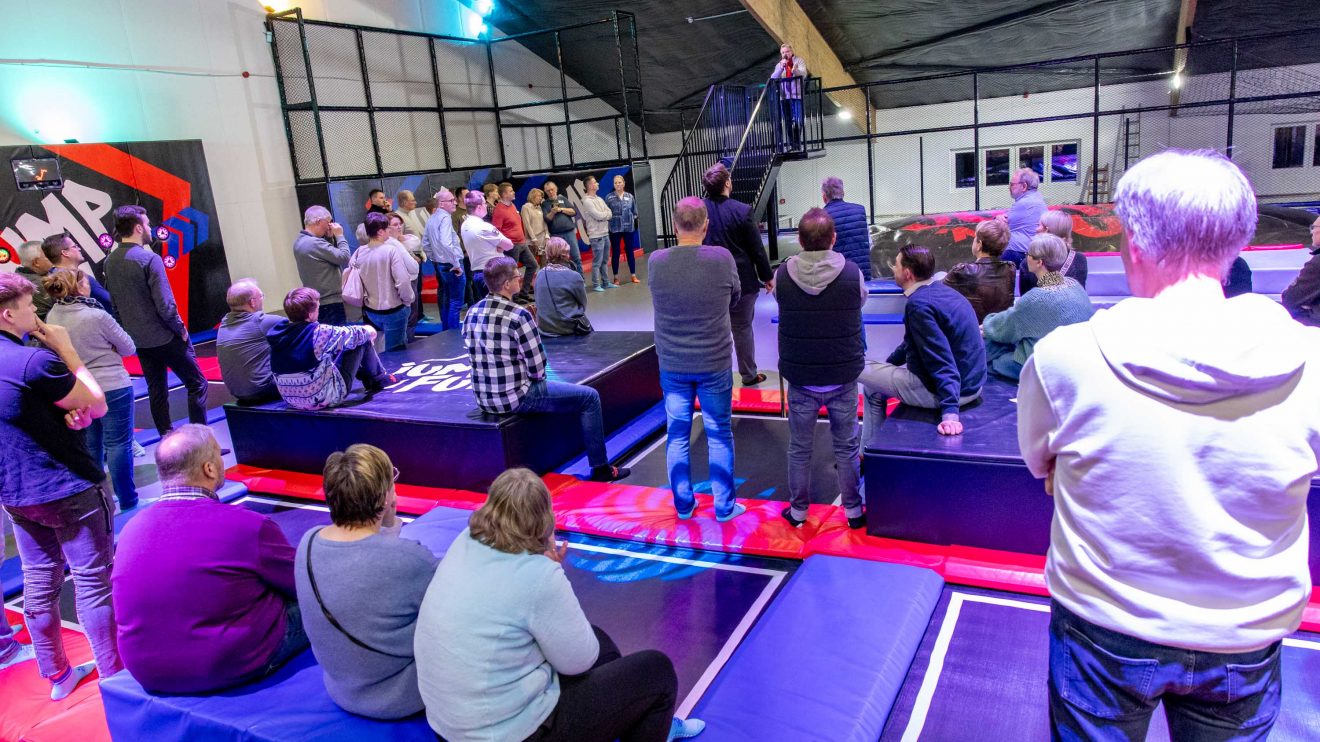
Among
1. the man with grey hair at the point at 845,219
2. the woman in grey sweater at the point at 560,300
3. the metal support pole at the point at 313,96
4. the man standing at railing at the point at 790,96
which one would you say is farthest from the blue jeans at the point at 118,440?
the man standing at railing at the point at 790,96

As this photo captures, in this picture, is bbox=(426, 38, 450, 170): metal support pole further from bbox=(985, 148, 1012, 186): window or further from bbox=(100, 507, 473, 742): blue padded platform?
bbox=(100, 507, 473, 742): blue padded platform

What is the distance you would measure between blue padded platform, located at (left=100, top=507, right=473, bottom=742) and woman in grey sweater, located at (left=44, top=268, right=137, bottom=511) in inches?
91.5

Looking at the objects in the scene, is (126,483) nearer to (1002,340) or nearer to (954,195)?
(1002,340)

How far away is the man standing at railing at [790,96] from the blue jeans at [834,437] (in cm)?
701

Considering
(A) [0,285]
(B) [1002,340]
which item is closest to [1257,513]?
(B) [1002,340]

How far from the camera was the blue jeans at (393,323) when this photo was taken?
22.2ft

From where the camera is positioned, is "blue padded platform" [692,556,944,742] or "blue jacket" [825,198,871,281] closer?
"blue padded platform" [692,556,944,742]

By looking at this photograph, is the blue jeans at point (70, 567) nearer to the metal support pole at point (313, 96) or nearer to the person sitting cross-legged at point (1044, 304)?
the person sitting cross-legged at point (1044, 304)

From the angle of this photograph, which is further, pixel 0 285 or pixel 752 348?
pixel 752 348

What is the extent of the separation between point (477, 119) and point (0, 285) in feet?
38.1

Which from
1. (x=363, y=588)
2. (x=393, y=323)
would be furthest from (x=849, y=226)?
(x=363, y=588)

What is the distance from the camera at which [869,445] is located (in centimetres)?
369

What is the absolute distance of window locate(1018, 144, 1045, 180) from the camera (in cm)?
1456

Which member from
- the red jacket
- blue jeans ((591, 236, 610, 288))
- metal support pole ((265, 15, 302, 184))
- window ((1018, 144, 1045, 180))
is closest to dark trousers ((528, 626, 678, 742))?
the red jacket
